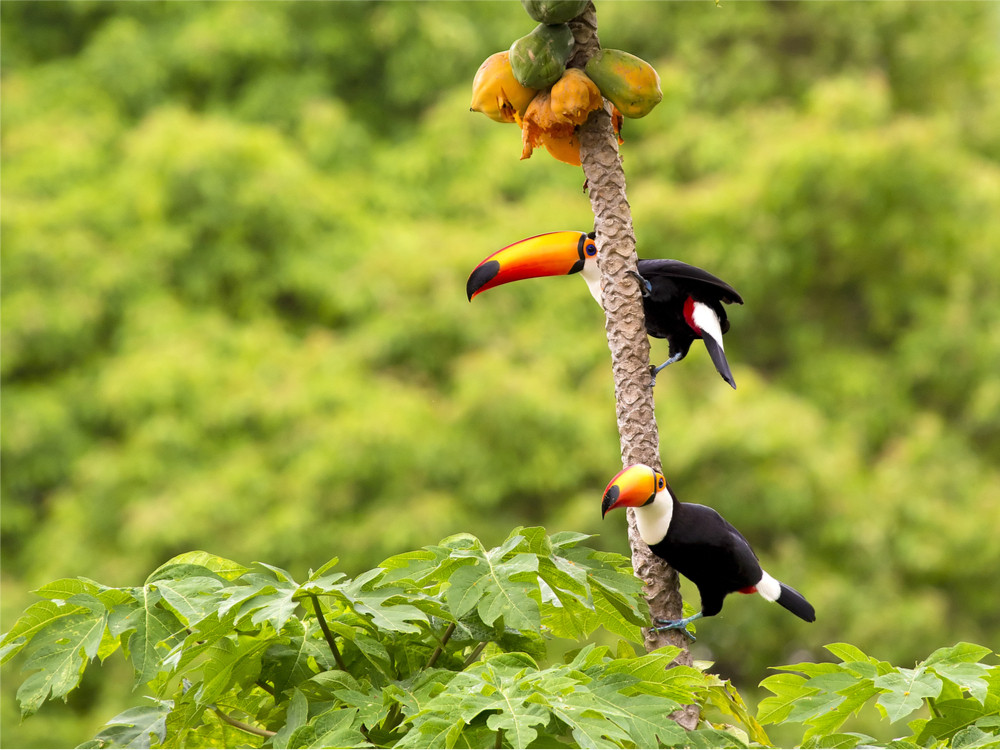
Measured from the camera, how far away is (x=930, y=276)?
617cm

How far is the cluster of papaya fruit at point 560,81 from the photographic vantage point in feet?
4.15

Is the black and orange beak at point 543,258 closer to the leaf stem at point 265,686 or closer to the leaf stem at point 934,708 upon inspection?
the leaf stem at point 265,686

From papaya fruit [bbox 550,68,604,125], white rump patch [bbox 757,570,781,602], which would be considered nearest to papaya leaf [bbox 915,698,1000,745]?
white rump patch [bbox 757,570,781,602]

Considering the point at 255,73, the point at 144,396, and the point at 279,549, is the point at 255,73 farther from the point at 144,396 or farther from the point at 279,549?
the point at 279,549

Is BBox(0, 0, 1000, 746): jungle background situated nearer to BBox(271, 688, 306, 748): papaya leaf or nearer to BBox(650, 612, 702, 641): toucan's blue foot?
BBox(650, 612, 702, 641): toucan's blue foot

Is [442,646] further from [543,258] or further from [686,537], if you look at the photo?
[543,258]

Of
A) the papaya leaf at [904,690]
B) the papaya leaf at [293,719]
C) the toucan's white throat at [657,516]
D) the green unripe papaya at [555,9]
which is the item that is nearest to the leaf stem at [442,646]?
the papaya leaf at [293,719]

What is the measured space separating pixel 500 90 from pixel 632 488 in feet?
1.71

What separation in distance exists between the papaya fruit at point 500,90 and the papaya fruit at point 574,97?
2.3 inches

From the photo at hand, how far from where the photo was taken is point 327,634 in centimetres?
118

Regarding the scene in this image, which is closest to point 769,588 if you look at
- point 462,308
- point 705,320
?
point 705,320

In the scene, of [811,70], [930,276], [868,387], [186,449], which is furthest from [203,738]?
[811,70]

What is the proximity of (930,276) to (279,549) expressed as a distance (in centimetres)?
392

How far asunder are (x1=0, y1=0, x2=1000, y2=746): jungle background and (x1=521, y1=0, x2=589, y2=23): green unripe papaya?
3916 millimetres
